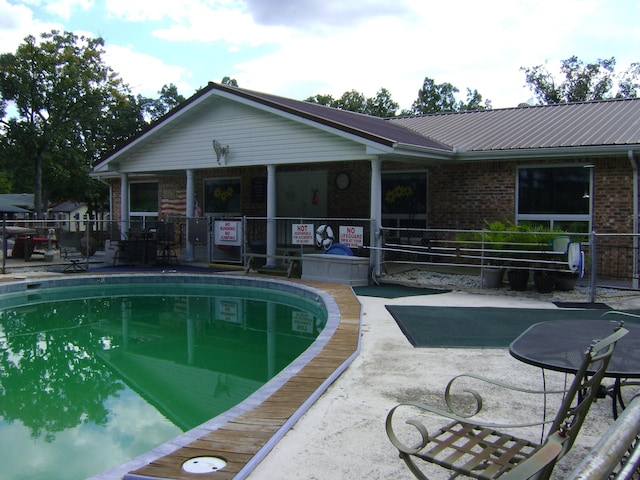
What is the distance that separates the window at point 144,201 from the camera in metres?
19.5

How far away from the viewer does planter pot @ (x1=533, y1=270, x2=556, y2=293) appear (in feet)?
32.1

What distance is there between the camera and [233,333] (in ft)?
28.4

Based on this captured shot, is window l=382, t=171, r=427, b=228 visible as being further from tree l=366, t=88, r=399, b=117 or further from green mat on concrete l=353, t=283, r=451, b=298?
tree l=366, t=88, r=399, b=117

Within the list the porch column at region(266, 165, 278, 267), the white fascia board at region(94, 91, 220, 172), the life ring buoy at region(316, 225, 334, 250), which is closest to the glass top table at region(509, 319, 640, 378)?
the life ring buoy at region(316, 225, 334, 250)

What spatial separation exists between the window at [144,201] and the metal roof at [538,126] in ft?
27.8

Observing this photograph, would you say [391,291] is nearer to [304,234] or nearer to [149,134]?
[304,234]

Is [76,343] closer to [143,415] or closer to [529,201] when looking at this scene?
[143,415]

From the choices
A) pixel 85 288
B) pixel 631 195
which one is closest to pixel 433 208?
pixel 631 195

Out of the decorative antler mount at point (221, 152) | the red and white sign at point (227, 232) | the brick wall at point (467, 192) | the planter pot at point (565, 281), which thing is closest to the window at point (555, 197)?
the brick wall at point (467, 192)

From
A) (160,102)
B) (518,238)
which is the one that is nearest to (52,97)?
(160,102)

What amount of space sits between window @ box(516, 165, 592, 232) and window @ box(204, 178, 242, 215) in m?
8.44

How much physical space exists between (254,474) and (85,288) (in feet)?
34.7

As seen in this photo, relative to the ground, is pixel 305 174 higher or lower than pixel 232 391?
higher

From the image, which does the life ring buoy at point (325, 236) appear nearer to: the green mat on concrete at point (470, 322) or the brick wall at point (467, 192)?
the brick wall at point (467, 192)
